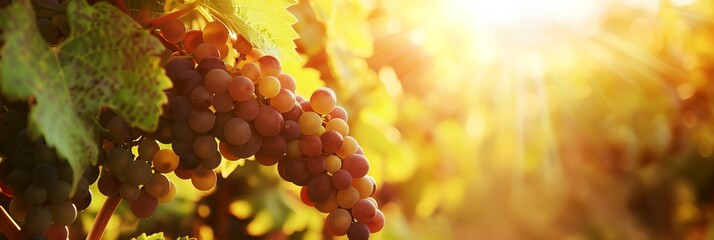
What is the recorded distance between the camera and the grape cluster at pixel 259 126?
43 centimetres

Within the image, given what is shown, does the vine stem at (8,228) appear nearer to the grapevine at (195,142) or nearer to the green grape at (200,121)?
the grapevine at (195,142)

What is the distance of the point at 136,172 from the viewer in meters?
0.44

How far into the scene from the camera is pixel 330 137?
47 cm

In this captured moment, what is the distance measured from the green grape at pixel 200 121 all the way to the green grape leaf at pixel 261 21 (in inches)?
2.5

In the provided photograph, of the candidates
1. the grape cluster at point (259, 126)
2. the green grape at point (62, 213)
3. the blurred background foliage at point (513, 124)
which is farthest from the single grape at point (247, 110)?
the blurred background foliage at point (513, 124)

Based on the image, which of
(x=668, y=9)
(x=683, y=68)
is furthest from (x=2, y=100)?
(x=683, y=68)

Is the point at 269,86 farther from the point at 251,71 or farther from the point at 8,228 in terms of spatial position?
the point at 8,228

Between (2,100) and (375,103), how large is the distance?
0.78 meters

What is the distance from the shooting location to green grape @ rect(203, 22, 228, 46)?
468mm

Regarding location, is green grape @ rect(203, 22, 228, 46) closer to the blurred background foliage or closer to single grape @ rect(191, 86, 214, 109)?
single grape @ rect(191, 86, 214, 109)

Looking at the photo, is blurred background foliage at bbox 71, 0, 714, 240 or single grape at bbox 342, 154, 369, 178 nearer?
single grape at bbox 342, 154, 369, 178

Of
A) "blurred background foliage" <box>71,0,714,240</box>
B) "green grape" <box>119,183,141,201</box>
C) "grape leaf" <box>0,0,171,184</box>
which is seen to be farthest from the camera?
"blurred background foliage" <box>71,0,714,240</box>

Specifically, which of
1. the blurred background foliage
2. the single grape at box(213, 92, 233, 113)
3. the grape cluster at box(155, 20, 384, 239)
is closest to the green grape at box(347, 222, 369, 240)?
the grape cluster at box(155, 20, 384, 239)

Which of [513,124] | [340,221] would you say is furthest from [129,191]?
[513,124]
